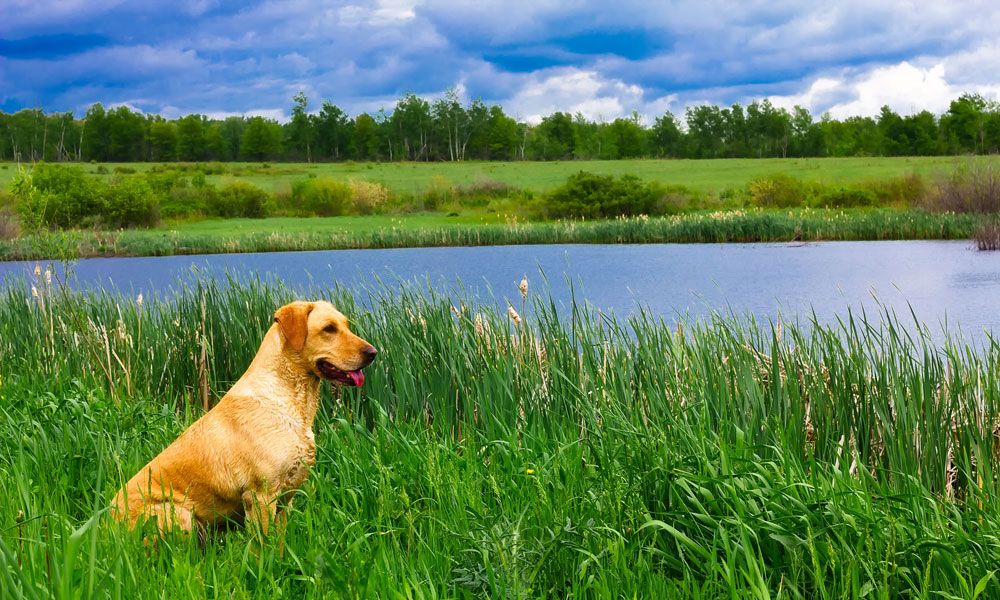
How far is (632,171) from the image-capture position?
6269 centimetres

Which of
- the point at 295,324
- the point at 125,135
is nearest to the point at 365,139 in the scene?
the point at 125,135

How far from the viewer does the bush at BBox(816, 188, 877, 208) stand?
43031 mm

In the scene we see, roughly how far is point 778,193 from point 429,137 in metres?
55.2

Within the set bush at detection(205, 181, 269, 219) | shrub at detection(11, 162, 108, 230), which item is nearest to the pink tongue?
shrub at detection(11, 162, 108, 230)

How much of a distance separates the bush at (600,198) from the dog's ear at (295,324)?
3954 centimetres

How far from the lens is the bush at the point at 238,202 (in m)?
49.8

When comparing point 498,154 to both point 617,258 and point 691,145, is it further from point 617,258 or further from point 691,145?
point 617,258

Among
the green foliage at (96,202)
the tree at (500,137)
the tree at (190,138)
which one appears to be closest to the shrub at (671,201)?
the green foliage at (96,202)

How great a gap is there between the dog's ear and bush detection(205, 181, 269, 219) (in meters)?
49.2

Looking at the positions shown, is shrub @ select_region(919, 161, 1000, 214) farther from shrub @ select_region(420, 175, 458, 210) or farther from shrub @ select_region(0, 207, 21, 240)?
shrub @ select_region(0, 207, 21, 240)

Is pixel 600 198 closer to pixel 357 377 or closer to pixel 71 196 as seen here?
pixel 71 196

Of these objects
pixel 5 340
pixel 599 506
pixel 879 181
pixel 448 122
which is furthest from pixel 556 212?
pixel 448 122

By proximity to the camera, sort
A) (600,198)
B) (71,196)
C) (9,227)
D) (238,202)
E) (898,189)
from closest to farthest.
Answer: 1. (9,227)
2. (71,196)
3. (600,198)
4. (898,189)
5. (238,202)

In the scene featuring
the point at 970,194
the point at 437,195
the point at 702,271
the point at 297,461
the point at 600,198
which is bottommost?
the point at 702,271
